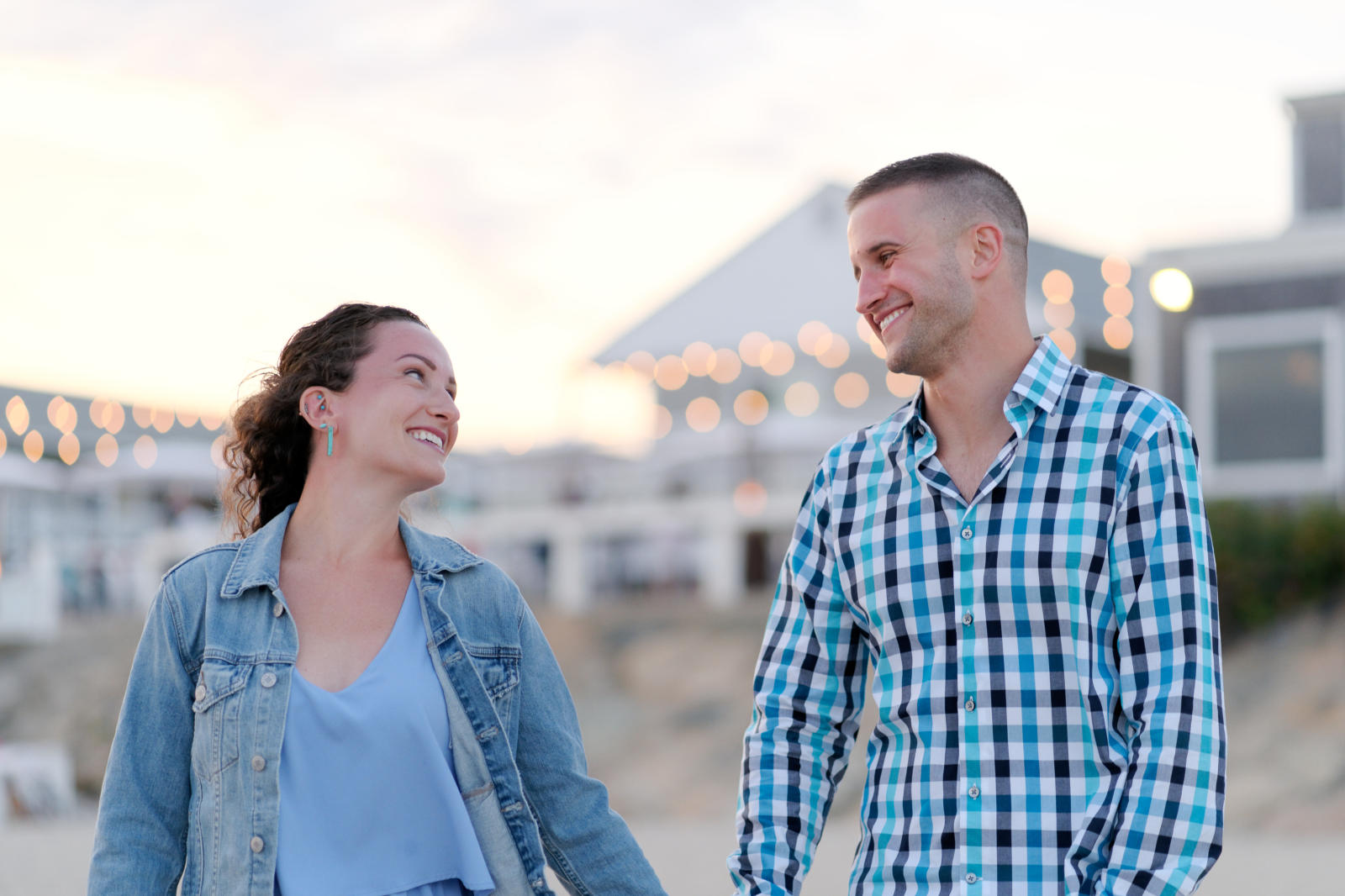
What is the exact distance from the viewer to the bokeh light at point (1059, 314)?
29.5 m

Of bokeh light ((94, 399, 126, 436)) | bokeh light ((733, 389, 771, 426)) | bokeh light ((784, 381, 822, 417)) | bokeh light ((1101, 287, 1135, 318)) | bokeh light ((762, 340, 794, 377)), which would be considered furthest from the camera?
bokeh light ((94, 399, 126, 436))

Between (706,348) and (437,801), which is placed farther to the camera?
(706,348)

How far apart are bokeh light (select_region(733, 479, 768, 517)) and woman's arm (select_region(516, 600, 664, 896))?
85.6 ft

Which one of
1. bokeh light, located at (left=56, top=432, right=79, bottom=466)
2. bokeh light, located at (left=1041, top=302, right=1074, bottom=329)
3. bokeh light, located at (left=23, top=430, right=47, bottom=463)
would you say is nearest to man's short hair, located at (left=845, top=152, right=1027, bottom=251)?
bokeh light, located at (left=1041, top=302, right=1074, bottom=329)

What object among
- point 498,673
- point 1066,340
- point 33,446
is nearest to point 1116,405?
point 498,673

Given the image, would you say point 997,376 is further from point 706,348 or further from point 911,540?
point 706,348

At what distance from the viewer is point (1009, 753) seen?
3.23 meters

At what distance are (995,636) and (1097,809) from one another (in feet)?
1.25

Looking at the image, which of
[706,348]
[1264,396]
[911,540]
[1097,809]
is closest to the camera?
[1097,809]

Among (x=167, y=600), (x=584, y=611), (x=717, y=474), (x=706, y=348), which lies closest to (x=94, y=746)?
(x=584, y=611)

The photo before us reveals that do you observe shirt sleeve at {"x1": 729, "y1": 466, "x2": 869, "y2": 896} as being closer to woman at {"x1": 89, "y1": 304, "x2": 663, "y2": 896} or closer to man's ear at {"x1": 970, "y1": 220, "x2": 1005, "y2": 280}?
woman at {"x1": 89, "y1": 304, "x2": 663, "y2": 896}

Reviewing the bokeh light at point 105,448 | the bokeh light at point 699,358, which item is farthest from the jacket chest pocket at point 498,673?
the bokeh light at point 105,448

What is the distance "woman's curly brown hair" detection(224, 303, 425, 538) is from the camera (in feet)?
13.0

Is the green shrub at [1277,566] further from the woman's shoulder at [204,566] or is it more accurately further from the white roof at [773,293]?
the woman's shoulder at [204,566]
